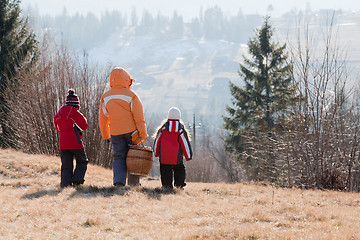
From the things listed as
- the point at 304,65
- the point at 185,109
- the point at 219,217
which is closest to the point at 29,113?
the point at 304,65

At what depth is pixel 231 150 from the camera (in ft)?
90.0

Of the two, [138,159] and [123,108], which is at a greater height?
[123,108]

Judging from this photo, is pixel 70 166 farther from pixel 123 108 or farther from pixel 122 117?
pixel 123 108

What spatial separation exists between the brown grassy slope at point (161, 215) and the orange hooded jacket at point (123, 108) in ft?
3.69

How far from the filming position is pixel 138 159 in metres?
7.30

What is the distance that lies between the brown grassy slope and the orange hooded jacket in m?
1.13

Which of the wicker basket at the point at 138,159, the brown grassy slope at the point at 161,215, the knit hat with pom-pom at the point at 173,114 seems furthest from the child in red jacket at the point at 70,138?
the knit hat with pom-pom at the point at 173,114

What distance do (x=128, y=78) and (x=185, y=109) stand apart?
164m

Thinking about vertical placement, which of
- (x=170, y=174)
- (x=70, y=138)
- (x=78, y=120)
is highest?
(x=78, y=120)

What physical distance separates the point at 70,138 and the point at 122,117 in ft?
3.57

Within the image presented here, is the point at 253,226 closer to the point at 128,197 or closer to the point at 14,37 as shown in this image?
the point at 128,197

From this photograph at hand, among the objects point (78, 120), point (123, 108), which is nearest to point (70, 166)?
point (78, 120)

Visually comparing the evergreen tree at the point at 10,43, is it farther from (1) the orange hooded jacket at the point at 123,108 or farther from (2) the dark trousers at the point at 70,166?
(1) the orange hooded jacket at the point at 123,108

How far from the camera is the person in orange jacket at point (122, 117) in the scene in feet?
24.2
